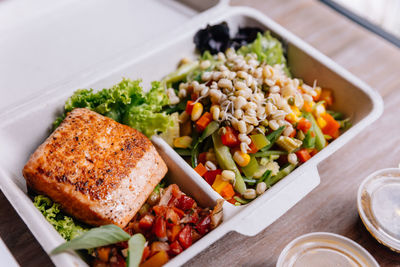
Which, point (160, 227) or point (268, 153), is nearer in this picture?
point (160, 227)

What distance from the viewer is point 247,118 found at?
2125 millimetres

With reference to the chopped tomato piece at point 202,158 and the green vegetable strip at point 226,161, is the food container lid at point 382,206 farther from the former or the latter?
the chopped tomato piece at point 202,158

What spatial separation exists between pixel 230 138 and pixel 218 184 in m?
0.27

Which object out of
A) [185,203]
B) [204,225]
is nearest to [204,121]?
[185,203]

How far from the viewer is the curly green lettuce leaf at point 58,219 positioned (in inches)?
70.9

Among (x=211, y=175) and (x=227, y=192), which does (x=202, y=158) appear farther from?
(x=227, y=192)

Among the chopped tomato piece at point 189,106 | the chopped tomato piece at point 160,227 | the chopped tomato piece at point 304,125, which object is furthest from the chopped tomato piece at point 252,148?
the chopped tomato piece at point 160,227

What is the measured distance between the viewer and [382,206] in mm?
1953

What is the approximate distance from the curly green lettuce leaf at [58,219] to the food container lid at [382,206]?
1.46 meters

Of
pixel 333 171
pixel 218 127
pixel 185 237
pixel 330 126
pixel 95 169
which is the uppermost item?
pixel 95 169

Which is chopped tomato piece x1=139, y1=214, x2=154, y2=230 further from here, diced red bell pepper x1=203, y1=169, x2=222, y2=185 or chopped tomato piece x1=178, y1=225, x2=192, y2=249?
diced red bell pepper x1=203, y1=169, x2=222, y2=185

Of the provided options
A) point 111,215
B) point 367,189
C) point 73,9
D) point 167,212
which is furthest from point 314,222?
point 73,9

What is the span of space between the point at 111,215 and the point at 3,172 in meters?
0.59

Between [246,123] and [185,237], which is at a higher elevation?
[246,123]
